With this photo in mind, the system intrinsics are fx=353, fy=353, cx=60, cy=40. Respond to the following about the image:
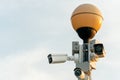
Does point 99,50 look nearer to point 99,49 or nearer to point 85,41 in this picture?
point 99,49

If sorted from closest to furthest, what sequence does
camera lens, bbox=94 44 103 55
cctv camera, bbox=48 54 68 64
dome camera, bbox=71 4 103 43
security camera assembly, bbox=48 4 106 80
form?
camera lens, bbox=94 44 103 55 < cctv camera, bbox=48 54 68 64 < security camera assembly, bbox=48 4 106 80 < dome camera, bbox=71 4 103 43

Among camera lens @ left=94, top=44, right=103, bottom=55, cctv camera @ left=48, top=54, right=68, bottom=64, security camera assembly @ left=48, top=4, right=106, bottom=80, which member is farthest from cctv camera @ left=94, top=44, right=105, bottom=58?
cctv camera @ left=48, top=54, right=68, bottom=64

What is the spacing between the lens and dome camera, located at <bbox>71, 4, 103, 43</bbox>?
11188mm

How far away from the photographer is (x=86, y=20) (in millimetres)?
11133

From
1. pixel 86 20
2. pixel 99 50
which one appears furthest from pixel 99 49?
pixel 86 20

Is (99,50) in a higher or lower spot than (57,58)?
higher

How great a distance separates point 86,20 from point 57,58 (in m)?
1.57

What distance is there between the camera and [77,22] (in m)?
11.3

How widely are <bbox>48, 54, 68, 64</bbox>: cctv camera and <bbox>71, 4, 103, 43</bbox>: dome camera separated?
1.06m

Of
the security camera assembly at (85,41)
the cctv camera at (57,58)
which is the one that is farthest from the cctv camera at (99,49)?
the cctv camera at (57,58)

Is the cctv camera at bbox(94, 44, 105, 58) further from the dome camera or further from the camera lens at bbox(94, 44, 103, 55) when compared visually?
the dome camera

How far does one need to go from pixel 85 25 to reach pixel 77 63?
1.24m

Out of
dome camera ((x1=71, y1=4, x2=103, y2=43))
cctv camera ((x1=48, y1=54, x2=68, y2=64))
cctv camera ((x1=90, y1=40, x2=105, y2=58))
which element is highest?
dome camera ((x1=71, y1=4, x2=103, y2=43))

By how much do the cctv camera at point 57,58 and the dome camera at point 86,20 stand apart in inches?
41.8
